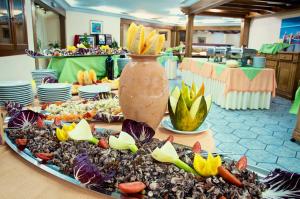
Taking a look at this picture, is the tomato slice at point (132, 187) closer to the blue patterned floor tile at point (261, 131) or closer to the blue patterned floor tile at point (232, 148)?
the blue patterned floor tile at point (232, 148)

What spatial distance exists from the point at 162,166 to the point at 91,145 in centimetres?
22

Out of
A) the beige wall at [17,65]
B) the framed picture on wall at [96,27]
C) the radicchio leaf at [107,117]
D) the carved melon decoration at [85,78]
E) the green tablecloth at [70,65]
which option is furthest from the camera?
the framed picture on wall at [96,27]

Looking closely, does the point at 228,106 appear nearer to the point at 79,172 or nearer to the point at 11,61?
the point at 11,61

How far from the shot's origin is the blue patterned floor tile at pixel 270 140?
2941mm

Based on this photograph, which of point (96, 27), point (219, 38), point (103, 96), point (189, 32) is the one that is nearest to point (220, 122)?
point (103, 96)

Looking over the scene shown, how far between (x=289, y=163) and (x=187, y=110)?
6.93 ft

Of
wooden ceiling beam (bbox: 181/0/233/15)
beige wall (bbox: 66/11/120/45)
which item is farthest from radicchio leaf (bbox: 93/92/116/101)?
beige wall (bbox: 66/11/120/45)

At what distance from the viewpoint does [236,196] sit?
44cm

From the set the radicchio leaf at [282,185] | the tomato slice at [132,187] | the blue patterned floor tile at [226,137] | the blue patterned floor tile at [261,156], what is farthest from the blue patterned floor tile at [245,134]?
the tomato slice at [132,187]

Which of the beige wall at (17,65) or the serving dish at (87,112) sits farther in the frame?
the beige wall at (17,65)

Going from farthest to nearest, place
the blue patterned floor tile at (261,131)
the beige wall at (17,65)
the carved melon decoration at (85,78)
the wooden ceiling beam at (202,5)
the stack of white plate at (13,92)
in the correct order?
the wooden ceiling beam at (202,5) → the blue patterned floor tile at (261,131) → the beige wall at (17,65) → the carved melon decoration at (85,78) → the stack of white plate at (13,92)

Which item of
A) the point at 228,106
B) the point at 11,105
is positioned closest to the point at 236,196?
the point at 11,105

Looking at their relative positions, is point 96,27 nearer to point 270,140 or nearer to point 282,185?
point 270,140

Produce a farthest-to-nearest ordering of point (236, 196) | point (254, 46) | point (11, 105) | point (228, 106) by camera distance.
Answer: point (254, 46) → point (228, 106) → point (11, 105) → point (236, 196)
